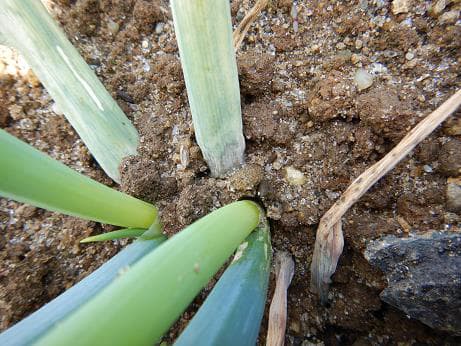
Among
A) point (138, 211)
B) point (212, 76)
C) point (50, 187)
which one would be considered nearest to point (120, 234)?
point (138, 211)

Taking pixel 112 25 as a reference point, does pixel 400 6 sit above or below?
below

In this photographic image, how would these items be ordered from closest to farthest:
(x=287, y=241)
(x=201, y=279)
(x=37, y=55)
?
(x=201, y=279), (x=37, y=55), (x=287, y=241)

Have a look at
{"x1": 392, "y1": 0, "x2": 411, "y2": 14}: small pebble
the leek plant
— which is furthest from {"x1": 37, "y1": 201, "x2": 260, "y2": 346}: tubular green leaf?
{"x1": 392, "y1": 0, "x2": 411, "y2": 14}: small pebble


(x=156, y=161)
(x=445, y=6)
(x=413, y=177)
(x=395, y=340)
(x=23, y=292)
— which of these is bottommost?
(x=395, y=340)

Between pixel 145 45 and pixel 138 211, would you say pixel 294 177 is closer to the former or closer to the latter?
pixel 138 211

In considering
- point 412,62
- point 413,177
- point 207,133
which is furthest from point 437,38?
point 207,133

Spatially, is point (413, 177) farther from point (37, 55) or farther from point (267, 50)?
point (37, 55)
